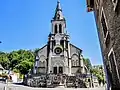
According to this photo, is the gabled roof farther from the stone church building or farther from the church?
the stone church building

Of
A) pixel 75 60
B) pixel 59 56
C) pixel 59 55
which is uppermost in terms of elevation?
pixel 59 55

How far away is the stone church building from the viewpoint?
42469 mm

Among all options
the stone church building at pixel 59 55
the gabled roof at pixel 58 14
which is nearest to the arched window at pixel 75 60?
the stone church building at pixel 59 55

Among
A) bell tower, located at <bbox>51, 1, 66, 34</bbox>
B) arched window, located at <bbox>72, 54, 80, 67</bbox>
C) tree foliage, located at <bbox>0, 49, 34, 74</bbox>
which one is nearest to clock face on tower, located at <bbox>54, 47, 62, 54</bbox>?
arched window, located at <bbox>72, 54, 80, 67</bbox>

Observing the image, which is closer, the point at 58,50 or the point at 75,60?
the point at 75,60

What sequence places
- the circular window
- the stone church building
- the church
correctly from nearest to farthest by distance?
1. the church
2. the stone church building
3. the circular window

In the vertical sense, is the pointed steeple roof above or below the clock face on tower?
above

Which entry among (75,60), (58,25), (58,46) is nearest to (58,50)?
(58,46)

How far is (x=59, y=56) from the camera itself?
44.0m

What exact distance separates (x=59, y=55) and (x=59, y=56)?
11.9 inches

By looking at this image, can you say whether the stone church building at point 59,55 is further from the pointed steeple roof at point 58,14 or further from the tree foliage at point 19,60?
the tree foliage at point 19,60

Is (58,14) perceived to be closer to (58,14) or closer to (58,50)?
(58,14)

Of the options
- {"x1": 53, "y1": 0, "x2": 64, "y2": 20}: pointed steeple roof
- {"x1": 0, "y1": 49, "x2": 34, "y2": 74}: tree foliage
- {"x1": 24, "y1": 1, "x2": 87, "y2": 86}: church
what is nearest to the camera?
{"x1": 24, "y1": 1, "x2": 87, "y2": 86}: church

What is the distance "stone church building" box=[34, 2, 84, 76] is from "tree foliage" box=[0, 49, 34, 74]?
67.6 feet
